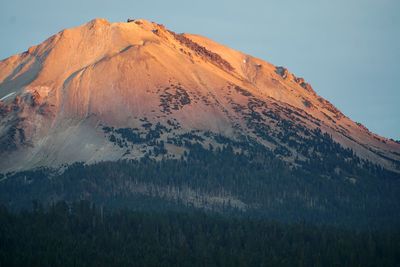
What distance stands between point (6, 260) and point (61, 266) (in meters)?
12.0

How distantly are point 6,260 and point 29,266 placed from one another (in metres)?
6.54

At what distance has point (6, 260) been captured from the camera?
650ft

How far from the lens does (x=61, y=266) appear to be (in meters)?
199

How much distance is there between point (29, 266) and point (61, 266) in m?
7.44

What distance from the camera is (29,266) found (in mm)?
194875
